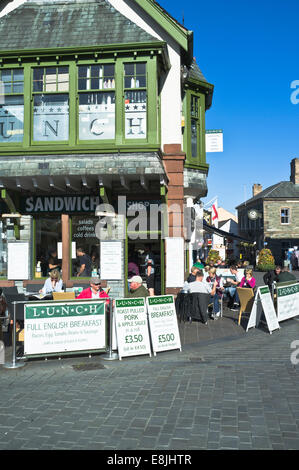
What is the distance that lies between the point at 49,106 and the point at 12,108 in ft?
3.66

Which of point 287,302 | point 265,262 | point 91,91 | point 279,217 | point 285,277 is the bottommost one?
point 265,262

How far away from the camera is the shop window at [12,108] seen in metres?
12.5

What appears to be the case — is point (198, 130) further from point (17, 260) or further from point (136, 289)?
point (136, 289)

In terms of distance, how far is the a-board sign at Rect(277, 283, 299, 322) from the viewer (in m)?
11.7

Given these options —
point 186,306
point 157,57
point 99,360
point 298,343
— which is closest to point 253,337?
point 298,343

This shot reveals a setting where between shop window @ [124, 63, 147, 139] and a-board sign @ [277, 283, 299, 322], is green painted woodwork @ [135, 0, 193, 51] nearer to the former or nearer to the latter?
shop window @ [124, 63, 147, 139]

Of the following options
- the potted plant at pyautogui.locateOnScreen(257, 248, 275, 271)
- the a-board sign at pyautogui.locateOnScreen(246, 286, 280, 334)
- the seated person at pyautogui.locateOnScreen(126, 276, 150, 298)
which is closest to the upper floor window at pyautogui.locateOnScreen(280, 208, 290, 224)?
the potted plant at pyautogui.locateOnScreen(257, 248, 275, 271)

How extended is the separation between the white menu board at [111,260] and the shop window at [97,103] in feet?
10.5

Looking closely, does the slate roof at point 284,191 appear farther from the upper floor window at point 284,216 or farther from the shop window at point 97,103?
the shop window at point 97,103

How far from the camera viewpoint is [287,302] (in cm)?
1222

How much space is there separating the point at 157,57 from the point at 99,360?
28.1 ft

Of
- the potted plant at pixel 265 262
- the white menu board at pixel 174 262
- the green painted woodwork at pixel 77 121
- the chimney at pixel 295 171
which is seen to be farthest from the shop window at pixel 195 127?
the chimney at pixel 295 171

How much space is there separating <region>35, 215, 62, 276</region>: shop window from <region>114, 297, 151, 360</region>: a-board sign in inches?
225

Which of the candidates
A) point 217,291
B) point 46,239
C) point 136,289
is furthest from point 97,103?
point 217,291
